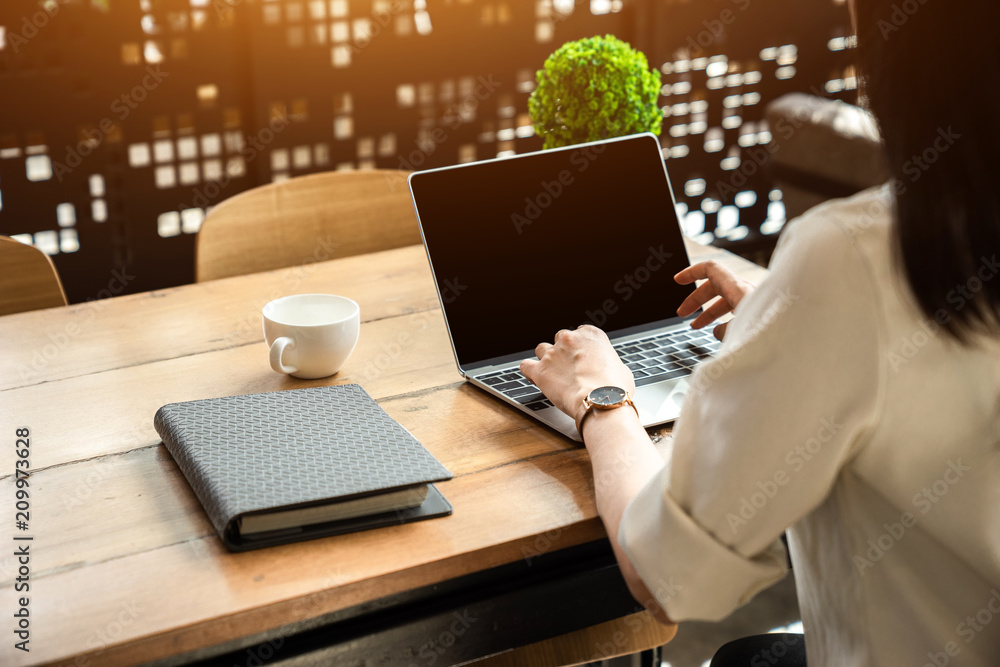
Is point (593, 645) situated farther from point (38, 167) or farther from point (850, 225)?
point (38, 167)

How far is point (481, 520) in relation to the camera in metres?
0.80

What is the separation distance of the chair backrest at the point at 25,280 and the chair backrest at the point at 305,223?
0.23m

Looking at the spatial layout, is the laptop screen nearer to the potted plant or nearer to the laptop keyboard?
the laptop keyboard

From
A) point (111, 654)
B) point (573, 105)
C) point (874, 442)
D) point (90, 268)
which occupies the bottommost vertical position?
point (90, 268)

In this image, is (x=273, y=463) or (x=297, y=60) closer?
(x=273, y=463)

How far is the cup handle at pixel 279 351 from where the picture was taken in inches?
39.9

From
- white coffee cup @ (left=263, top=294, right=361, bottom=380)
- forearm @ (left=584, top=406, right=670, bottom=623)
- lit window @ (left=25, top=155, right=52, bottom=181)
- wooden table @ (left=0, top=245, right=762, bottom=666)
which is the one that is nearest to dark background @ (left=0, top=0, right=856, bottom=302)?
lit window @ (left=25, top=155, right=52, bottom=181)

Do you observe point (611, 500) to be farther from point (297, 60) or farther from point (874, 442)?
point (297, 60)

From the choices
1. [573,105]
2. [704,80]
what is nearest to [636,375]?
[573,105]

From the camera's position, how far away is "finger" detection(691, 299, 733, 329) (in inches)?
45.0

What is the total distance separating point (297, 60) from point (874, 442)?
7.00 ft

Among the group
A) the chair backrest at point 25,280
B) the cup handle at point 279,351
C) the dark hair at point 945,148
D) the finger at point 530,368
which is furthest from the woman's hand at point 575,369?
the chair backrest at point 25,280

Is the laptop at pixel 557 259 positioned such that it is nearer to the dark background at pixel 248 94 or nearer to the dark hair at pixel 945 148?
the dark hair at pixel 945 148

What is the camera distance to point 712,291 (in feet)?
3.76
